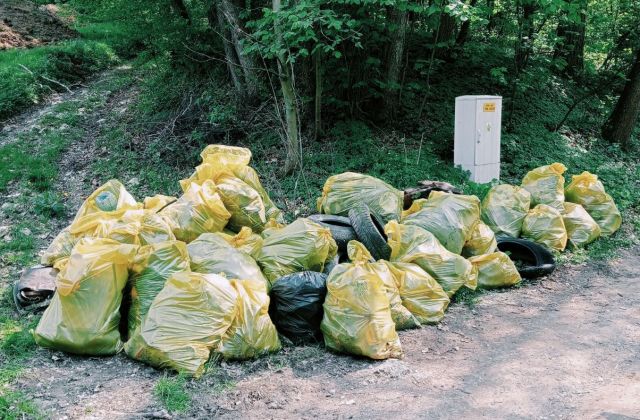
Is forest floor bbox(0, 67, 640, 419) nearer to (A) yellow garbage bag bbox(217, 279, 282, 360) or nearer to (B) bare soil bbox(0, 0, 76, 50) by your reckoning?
(A) yellow garbage bag bbox(217, 279, 282, 360)

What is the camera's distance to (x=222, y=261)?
3.97m

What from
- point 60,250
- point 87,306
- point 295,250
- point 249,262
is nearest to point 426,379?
point 295,250

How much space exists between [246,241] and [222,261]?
581 mm

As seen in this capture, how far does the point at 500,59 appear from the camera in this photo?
1032cm

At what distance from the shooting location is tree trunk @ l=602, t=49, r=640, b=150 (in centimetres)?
904

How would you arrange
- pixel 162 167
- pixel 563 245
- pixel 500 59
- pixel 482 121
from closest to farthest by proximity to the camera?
pixel 563 245 → pixel 482 121 → pixel 162 167 → pixel 500 59

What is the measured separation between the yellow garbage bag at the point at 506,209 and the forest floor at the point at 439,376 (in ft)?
2.62

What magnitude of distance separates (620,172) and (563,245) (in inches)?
126

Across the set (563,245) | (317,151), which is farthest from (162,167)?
(563,245)

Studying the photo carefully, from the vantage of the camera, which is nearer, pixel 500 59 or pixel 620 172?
pixel 620 172

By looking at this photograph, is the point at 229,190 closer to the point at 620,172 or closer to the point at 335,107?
the point at 335,107

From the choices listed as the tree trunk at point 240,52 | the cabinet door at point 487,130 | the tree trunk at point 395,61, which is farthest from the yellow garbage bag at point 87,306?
the tree trunk at point 395,61

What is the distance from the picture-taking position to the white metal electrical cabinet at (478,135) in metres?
6.77

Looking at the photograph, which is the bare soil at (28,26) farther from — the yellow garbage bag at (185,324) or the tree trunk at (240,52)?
the yellow garbage bag at (185,324)
